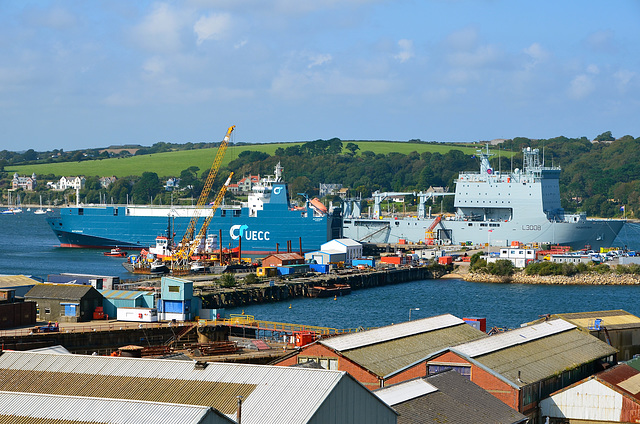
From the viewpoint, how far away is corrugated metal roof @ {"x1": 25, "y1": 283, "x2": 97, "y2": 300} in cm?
3195

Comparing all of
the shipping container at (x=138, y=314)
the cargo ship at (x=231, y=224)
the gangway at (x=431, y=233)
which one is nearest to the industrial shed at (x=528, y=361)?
the shipping container at (x=138, y=314)

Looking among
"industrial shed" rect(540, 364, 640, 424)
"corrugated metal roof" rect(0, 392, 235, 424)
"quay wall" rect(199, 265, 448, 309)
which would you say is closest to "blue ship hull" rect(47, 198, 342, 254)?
"quay wall" rect(199, 265, 448, 309)

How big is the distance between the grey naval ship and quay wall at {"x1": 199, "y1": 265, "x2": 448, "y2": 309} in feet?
34.4

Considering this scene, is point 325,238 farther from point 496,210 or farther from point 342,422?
point 342,422

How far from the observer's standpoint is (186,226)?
75.8 m

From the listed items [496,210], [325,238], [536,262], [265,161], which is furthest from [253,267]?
[265,161]

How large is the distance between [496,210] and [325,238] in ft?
44.1

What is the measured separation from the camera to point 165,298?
33250 millimetres

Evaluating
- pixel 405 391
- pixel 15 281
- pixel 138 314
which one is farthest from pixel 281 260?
pixel 405 391

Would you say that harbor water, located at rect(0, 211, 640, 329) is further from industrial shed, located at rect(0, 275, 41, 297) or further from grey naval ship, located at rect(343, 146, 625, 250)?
grey naval ship, located at rect(343, 146, 625, 250)

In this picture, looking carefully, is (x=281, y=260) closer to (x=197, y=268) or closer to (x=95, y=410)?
(x=197, y=268)

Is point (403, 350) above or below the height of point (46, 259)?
above

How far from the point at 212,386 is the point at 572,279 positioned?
4280cm

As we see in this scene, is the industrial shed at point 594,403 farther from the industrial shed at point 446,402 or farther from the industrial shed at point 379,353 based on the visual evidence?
the industrial shed at point 379,353
